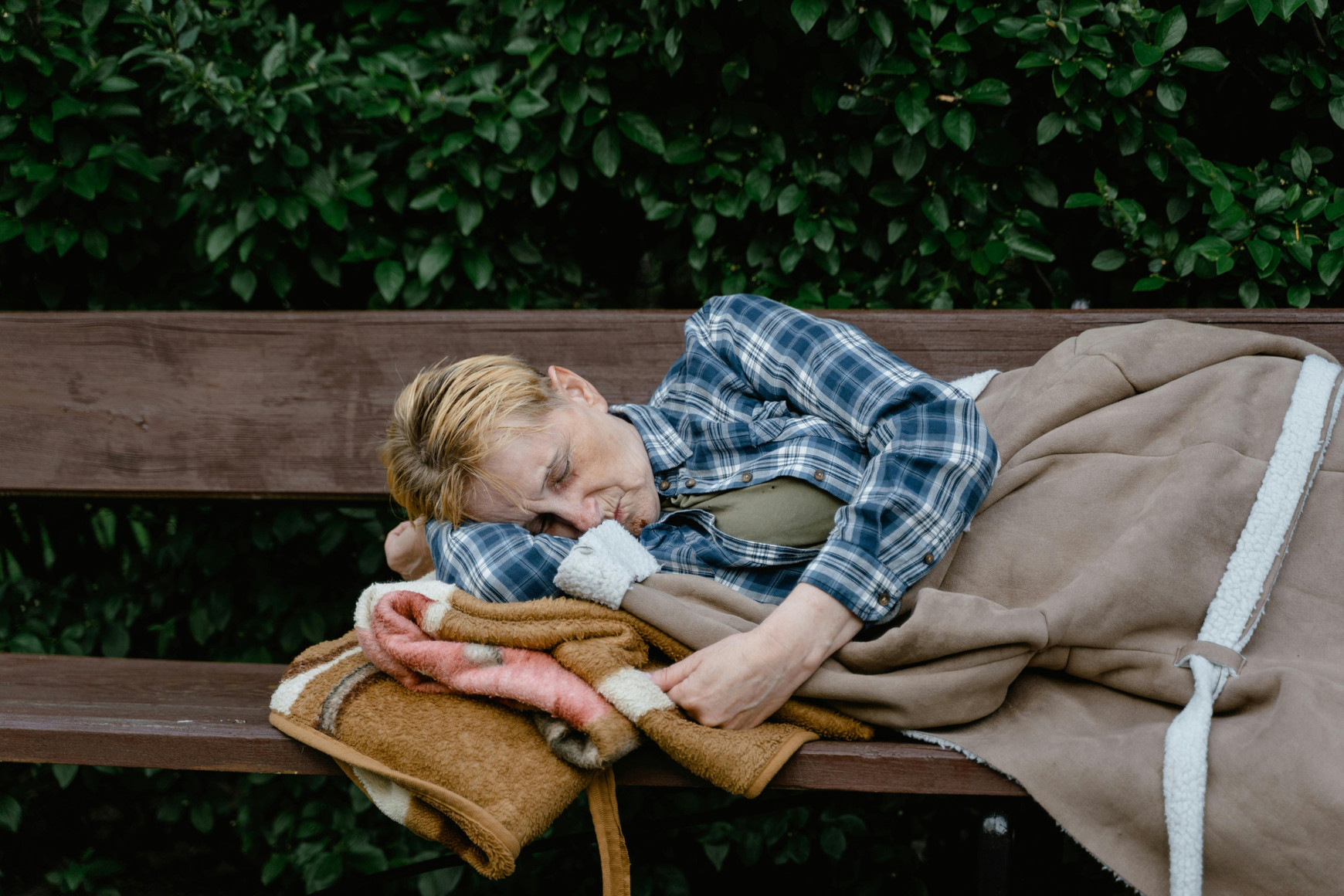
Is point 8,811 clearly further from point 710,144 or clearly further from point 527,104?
point 710,144

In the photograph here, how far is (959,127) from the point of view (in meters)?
2.15

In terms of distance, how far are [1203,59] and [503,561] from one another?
1805 millimetres

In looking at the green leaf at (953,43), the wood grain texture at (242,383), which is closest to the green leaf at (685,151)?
the wood grain texture at (242,383)

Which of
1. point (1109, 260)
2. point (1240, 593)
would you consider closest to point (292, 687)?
point (1240, 593)

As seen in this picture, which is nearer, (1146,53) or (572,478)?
(572,478)

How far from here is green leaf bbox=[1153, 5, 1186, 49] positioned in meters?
2.00

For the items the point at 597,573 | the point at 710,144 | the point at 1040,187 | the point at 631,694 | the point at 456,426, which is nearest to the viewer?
the point at 631,694

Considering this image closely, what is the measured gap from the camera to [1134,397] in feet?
5.68

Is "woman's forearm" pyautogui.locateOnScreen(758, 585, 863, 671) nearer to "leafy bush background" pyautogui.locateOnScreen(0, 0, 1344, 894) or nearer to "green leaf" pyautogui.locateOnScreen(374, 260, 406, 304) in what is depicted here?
"leafy bush background" pyautogui.locateOnScreen(0, 0, 1344, 894)

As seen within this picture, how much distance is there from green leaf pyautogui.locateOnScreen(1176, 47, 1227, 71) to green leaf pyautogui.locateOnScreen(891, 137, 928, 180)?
56cm

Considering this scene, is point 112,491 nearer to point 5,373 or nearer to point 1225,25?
point 5,373

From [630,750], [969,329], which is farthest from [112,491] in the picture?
[969,329]

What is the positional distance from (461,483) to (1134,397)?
1.23 m

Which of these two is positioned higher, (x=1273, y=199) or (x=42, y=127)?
(x=1273, y=199)
